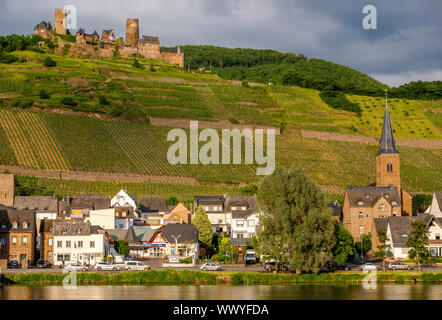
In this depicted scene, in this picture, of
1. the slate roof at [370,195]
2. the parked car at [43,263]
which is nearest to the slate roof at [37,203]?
the parked car at [43,263]

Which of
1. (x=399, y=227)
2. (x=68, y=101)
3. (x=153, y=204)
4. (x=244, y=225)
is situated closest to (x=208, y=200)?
(x=153, y=204)

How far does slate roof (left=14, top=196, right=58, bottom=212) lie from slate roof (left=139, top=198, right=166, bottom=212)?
12159 millimetres

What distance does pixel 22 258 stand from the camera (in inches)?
2741

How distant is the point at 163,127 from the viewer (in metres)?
152

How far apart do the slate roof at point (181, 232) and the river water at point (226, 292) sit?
74.4 feet

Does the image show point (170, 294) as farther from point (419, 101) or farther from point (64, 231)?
point (419, 101)

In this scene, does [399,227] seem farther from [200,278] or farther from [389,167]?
[200,278]

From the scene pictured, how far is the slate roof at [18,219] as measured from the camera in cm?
7015

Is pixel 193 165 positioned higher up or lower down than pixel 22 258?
higher up

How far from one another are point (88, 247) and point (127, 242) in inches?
262

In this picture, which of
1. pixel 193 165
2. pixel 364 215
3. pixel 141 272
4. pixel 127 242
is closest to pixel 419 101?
pixel 193 165

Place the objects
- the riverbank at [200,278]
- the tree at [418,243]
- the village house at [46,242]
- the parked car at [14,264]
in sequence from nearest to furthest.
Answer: the riverbank at [200,278] → the tree at [418,243] → the parked car at [14,264] → the village house at [46,242]

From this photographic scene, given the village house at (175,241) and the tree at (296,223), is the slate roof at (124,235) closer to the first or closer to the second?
the village house at (175,241)

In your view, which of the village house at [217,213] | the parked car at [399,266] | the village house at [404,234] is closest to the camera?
the parked car at [399,266]
